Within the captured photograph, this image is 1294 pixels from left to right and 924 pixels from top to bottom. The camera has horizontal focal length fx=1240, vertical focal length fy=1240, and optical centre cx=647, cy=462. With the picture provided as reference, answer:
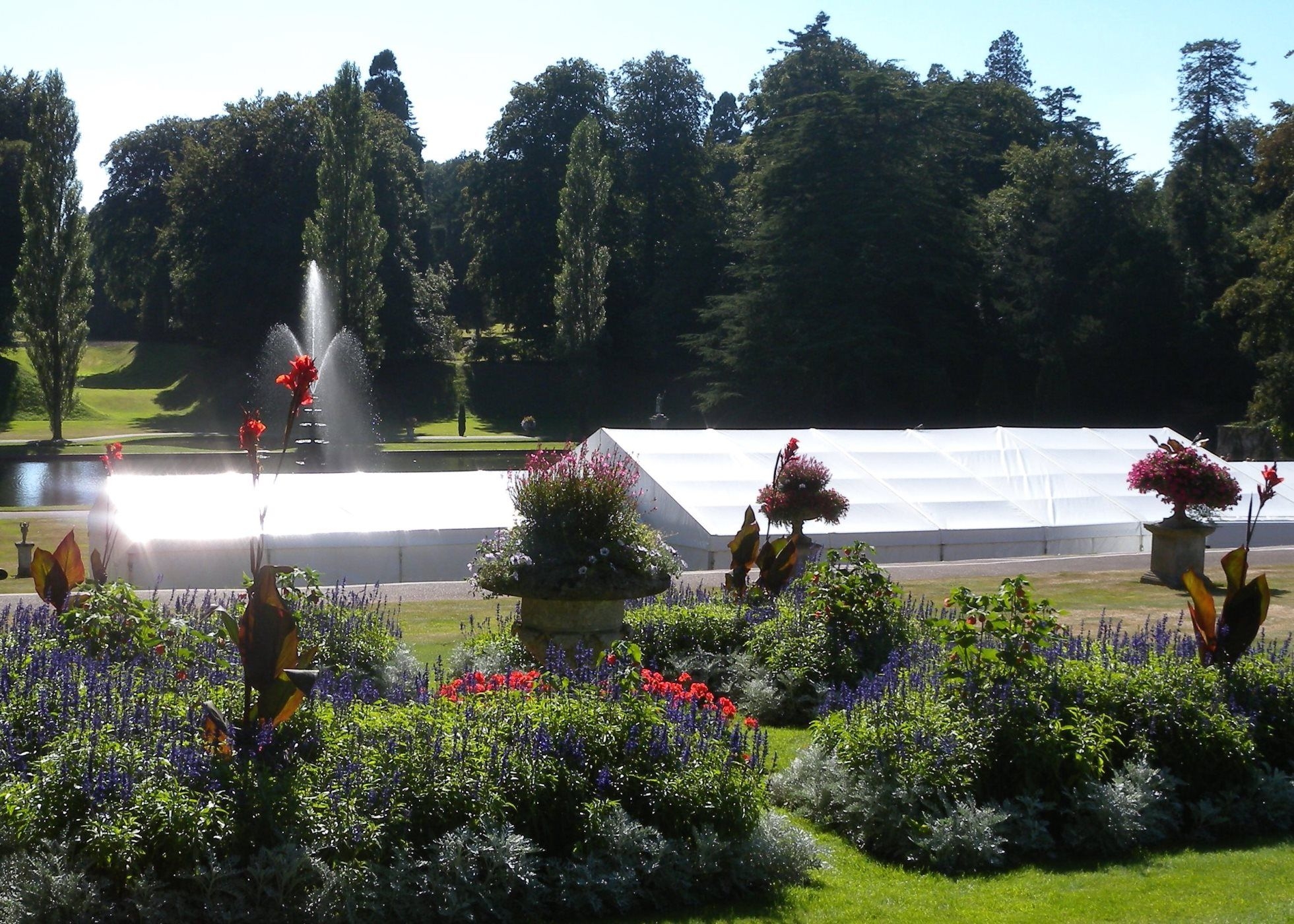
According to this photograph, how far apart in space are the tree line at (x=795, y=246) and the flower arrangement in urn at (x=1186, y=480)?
84.0ft

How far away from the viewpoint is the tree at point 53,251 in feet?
125

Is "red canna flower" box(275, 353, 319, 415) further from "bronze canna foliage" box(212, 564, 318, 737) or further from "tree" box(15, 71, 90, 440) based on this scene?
"tree" box(15, 71, 90, 440)

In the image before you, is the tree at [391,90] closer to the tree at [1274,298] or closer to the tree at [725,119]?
the tree at [725,119]

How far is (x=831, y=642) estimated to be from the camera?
8023 mm

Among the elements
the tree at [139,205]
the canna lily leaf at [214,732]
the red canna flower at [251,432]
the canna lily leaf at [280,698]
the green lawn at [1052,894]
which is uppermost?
the tree at [139,205]

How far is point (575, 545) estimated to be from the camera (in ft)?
25.9

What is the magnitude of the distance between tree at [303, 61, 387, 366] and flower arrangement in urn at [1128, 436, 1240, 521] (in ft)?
112

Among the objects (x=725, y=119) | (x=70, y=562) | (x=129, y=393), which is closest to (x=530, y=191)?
(x=129, y=393)

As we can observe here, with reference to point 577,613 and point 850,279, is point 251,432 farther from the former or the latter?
point 850,279

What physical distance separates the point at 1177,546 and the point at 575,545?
Result: 9.37 meters

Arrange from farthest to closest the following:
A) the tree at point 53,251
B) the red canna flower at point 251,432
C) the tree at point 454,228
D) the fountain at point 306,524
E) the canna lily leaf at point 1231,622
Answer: the tree at point 454,228
the tree at point 53,251
the fountain at point 306,524
the canna lily leaf at point 1231,622
the red canna flower at point 251,432

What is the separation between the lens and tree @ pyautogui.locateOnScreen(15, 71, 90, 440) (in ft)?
125

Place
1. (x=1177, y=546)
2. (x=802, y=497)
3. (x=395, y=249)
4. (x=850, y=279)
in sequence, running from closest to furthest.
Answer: (x=802, y=497) → (x=1177, y=546) → (x=850, y=279) → (x=395, y=249)

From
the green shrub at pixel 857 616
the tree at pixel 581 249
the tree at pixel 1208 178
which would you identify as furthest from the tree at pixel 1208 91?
the green shrub at pixel 857 616
